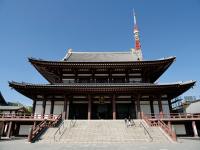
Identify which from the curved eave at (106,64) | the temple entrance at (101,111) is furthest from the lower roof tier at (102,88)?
the curved eave at (106,64)

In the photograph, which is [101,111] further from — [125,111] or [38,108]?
[38,108]

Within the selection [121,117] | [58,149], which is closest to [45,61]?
[121,117]

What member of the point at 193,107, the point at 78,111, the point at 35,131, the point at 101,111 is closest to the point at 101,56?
the point at 101,111

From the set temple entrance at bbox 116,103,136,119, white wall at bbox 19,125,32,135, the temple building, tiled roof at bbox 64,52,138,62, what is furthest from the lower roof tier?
tiled roof at bbox 64,52,138,62

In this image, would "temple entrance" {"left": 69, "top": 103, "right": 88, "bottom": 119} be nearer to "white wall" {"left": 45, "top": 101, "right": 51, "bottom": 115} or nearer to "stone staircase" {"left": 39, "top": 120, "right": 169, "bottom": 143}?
"white wall" {"left": 45, "top": 101, "right": 51, "bottom": 115}

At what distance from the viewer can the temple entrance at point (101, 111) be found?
1053 inches

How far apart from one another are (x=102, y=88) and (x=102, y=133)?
716 cm

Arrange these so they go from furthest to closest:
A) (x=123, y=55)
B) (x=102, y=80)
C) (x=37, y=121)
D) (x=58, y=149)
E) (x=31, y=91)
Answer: (x=123, y=55) → (x=102, y=80) → (x=31, y=91) → (x=37, y=121) → (x=58, y=149)

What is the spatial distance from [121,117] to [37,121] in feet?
38.4

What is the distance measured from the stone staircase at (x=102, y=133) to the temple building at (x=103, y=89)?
3.69m

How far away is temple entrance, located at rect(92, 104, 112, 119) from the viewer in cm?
2676

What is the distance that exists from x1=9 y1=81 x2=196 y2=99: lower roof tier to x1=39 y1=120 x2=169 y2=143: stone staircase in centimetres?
465

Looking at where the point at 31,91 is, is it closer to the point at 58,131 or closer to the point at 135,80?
the point at 58,131

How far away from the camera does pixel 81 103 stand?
26.8m
